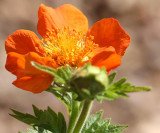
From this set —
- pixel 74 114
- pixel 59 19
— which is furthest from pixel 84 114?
pixel 59 19

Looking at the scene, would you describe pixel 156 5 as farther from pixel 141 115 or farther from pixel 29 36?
pixel 29 36

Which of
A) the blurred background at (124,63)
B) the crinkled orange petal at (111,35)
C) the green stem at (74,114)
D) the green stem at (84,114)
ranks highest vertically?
the blurred background at (124,63)

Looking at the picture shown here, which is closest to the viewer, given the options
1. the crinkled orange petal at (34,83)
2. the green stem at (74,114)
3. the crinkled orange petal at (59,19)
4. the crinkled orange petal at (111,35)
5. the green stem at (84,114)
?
the green stem at (84,114)

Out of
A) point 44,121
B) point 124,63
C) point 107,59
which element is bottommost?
point 44,121

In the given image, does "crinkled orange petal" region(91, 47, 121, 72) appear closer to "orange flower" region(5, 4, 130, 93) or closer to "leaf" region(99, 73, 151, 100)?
"orange flower" region(5, 4, 130, 93)

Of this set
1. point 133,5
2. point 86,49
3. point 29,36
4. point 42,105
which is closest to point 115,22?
point 86,49

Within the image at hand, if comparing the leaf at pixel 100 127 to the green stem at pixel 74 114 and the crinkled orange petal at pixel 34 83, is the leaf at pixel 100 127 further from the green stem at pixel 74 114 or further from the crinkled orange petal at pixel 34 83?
the crinkled orange petal at pixel 34 83

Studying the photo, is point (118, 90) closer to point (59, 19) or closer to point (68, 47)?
point (68, 47)

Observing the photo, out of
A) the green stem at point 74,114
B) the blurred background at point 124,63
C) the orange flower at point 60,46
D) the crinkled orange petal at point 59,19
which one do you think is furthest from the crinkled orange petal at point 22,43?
the blurred background at point 124,63
